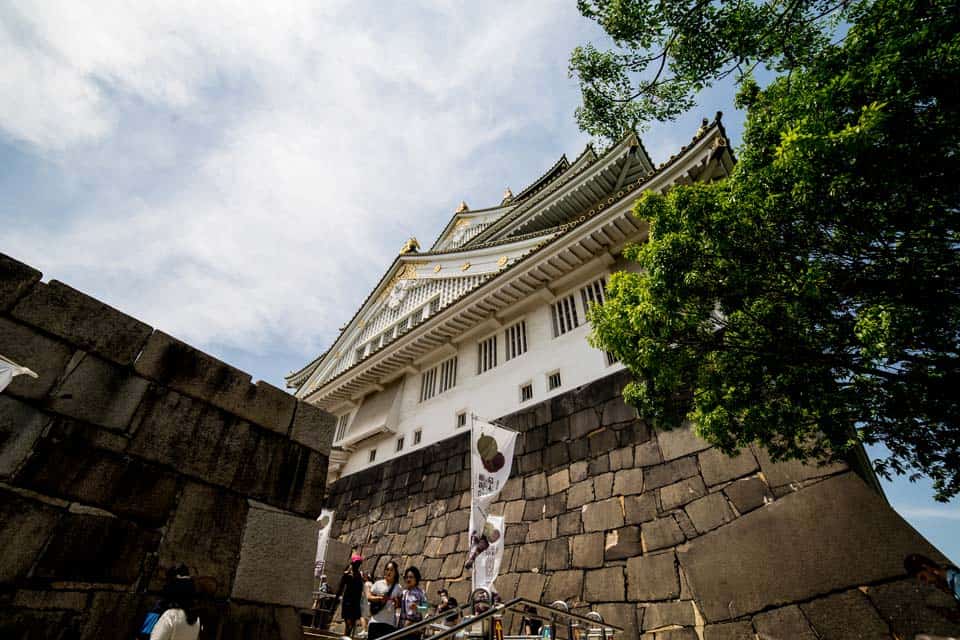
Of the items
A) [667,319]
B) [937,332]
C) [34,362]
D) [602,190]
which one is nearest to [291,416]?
[34,362]

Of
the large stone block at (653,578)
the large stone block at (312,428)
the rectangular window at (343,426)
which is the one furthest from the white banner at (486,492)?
the rectangular window at (343,426)

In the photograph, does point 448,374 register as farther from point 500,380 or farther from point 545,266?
point 545,266

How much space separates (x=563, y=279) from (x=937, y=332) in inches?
278

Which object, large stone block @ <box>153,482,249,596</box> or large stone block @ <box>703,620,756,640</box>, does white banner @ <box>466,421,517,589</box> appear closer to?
large stone block @ <box>703,620,756,640</box>

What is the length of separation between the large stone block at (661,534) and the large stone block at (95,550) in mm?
6242

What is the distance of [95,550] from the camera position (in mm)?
2611

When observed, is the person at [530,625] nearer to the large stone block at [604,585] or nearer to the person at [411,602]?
the large stone block at [604,585]

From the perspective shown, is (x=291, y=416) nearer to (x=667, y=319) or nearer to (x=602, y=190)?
(x=667, y=319)

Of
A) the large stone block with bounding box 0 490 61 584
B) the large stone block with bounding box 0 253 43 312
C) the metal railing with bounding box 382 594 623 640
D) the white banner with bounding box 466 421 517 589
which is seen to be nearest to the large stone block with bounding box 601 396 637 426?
the white banner with bounding box 466 421 517 589

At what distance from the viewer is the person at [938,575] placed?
4012mm

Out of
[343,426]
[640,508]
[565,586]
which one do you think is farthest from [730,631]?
[343,426]

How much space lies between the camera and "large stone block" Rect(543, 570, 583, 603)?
6.89 m

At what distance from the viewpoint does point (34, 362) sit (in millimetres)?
2764

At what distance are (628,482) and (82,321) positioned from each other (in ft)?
24.3
